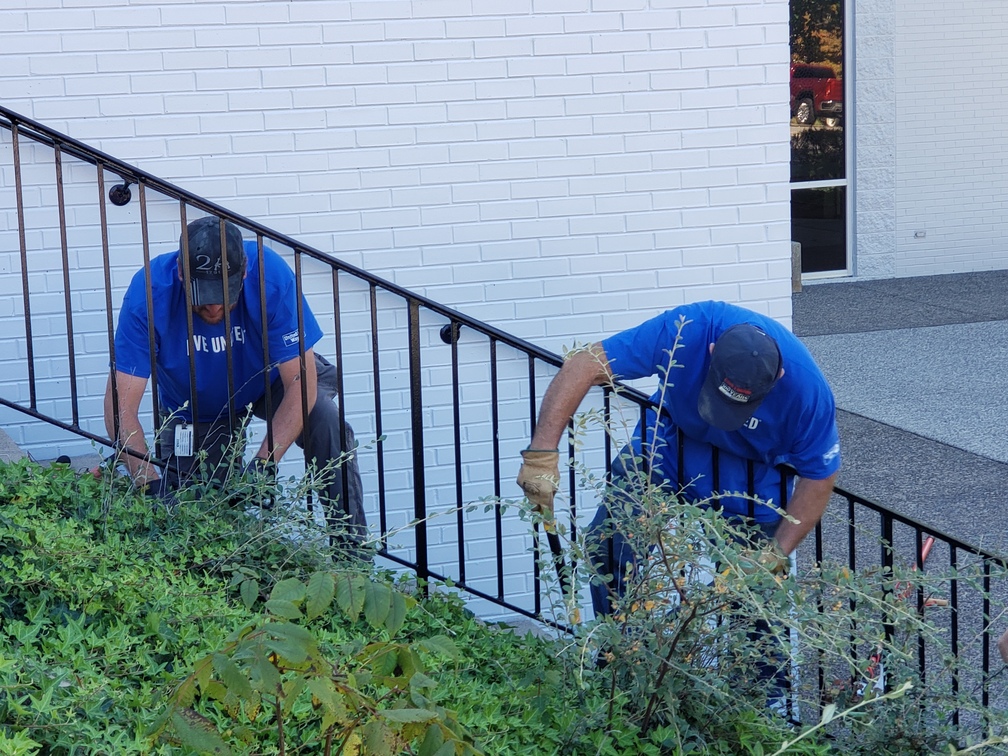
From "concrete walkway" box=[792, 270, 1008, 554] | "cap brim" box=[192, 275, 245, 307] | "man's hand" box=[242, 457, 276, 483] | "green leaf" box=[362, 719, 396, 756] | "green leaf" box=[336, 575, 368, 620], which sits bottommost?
"concrete walkway" box=[792, 270, 1008, 554]

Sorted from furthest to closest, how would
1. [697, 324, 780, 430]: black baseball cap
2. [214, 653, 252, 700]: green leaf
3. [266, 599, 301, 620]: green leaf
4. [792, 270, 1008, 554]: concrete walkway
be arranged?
1. [792, 270, 1008, 554]: concrete walkway
2. [697, 324, 780, 430]: black baseball cap
3. [266, 599, 301, 620]: green leaf
4. [214, 653, 252, 700]: green leaf

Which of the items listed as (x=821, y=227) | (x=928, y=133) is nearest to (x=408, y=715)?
(x=821, y=227)

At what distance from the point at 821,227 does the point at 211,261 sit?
1130 centimetres

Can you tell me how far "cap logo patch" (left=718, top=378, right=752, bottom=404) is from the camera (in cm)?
347

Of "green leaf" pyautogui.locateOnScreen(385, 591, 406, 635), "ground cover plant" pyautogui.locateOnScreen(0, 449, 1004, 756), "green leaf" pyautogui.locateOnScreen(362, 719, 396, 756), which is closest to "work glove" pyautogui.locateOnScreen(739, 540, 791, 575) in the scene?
"ground cover plant" pyautogui.locateOnScreen(0, 449, 1004, 756)

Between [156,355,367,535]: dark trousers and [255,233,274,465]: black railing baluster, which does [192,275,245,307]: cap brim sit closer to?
[255,233,274,465]: black railing baluster

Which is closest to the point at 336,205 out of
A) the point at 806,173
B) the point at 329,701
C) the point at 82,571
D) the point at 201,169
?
the point at 201,169

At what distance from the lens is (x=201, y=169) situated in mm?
4574

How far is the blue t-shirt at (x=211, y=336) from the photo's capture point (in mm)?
3881

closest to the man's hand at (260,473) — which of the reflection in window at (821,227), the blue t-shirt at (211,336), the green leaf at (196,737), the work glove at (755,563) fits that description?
the blue t-shirt at (211,336)

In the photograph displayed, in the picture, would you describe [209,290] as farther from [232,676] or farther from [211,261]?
[232,676]

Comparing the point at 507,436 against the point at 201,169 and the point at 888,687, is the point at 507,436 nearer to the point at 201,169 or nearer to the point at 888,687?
the point at 201,169

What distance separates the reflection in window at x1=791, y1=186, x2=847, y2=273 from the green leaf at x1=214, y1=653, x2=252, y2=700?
13.0 m

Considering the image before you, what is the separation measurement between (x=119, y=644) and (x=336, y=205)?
2.59m
